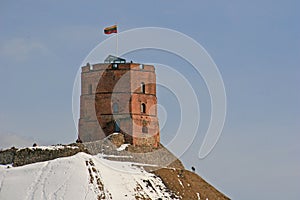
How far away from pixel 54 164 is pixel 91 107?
12.1 meters

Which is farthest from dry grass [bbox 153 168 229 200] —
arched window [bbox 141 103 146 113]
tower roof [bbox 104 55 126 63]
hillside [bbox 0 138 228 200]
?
tower roof [bbox 104 55 126 63]

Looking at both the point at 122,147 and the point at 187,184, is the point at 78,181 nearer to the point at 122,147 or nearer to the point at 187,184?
the point at 122,147

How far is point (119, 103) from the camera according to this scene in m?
70.6

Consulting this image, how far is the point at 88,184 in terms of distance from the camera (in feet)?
190

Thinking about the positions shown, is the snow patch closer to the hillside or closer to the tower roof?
the hillside

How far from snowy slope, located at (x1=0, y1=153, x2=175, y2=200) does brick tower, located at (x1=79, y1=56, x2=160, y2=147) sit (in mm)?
7611

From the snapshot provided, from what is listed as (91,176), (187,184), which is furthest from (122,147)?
(91,176)

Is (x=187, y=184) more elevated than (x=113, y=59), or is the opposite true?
(x=113, y=59)

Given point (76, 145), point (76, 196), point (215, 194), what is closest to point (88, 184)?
point (76, 196)

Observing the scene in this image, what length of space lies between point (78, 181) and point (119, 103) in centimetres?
1383

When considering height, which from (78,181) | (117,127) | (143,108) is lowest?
(78,181)

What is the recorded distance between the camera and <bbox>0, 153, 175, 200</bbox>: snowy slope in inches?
2256

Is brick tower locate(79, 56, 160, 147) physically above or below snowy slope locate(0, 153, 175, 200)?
above

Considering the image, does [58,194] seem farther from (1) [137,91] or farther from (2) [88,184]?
(1) [137,91]
